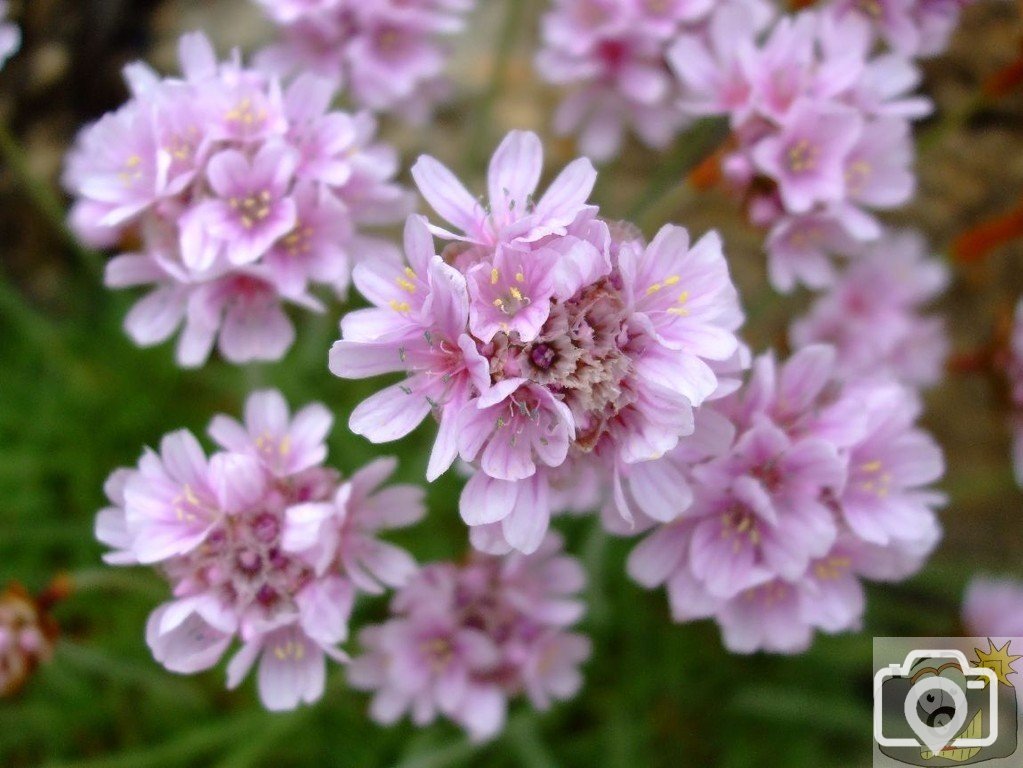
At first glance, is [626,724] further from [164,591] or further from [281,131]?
[281,131]

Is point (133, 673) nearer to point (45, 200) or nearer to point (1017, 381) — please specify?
point (45, 200)

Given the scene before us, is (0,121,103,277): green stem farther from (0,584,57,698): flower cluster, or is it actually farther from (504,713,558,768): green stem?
(504,713,558,768): green stem

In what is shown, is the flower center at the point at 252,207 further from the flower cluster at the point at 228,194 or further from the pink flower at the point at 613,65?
the pink flower at the point at 613,65

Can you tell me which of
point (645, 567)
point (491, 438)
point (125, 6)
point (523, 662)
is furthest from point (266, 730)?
point (125, 6)

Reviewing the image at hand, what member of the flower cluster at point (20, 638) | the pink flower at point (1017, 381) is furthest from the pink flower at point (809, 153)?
the flower cluster at point (20, 638)

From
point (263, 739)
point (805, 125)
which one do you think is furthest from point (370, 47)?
point (263, 739)
